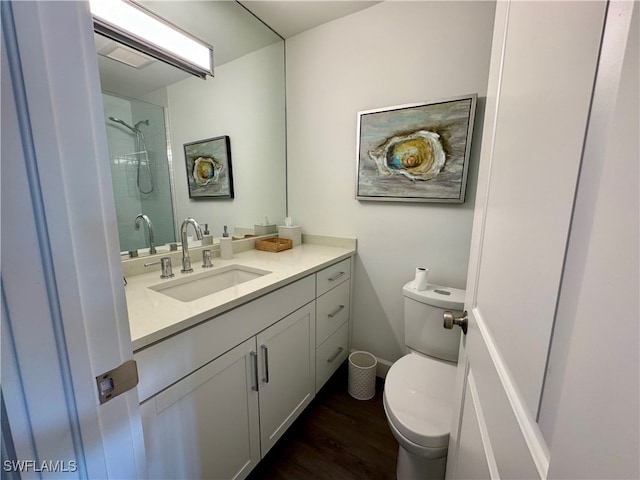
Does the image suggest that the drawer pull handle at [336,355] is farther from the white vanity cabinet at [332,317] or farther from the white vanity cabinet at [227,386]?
the white vanity cabinet at [227,386]

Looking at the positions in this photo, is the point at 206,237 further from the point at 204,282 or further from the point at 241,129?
the point at 241,129

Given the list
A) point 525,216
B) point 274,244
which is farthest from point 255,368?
point 525,216

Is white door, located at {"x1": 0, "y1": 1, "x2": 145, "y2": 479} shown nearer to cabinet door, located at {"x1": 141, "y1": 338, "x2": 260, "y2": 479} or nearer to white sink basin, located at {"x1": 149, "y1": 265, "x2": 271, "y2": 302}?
cabinet door, located at {"x1": 141, "y1": 338, "x2": 260, "y2": 479}

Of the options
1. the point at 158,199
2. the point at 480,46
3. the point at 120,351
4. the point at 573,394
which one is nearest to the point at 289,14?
the point at 480,46

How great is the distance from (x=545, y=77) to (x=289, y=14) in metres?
1.76

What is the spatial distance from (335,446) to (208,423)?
0.76 metres

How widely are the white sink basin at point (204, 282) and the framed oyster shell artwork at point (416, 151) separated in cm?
86

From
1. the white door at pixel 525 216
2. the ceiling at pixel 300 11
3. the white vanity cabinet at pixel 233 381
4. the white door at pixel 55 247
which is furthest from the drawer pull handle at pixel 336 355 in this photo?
the ceiling at pixel 300 11

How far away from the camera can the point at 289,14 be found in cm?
160

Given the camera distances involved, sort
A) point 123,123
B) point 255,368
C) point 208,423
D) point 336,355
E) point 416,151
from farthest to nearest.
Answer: point 336,355 → point 416,151 → point 123,123 → point 255,368 → point 208,423

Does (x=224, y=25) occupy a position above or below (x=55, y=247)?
above

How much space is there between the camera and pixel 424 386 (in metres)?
1.15

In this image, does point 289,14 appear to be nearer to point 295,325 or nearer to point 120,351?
point 295,325

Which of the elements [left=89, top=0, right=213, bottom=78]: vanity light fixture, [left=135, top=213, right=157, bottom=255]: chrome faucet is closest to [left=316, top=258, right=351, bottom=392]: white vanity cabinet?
[left=135, top=213, right=157, bottom=255]: chrome faucet
